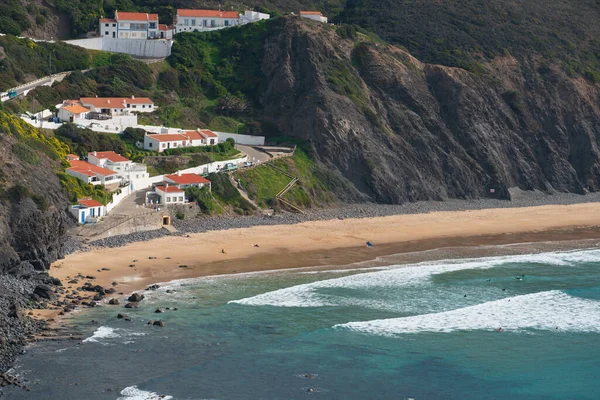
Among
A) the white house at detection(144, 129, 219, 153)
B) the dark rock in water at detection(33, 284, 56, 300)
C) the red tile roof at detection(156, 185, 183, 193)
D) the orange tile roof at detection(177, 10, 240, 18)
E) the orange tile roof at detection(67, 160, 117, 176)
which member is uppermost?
the orange tile roof at detection(177, 10, 240, 18)

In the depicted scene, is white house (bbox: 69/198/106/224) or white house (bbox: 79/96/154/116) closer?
white house (bbox: 69/198/106/224)

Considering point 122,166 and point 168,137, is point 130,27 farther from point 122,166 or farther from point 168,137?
point 122,166

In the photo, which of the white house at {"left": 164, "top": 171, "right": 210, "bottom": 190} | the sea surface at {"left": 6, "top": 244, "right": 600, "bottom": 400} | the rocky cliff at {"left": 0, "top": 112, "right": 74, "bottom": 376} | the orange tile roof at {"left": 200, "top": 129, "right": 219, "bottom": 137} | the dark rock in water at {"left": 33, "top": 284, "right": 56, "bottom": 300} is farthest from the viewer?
the orange tile roof at {"left": 200, "top": 129, "right": 219, "bottom": 137}

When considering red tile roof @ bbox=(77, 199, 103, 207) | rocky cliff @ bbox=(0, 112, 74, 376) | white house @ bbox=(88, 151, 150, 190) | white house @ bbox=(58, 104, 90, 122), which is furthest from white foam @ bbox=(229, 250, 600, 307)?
white house @ bbox=(58, 104, 90, 122)

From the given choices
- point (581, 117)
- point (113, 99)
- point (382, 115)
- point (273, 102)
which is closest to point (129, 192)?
point (113, 99)

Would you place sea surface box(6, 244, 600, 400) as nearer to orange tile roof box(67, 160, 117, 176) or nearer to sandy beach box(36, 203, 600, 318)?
sandy beach box(36, 203, 600, 318)

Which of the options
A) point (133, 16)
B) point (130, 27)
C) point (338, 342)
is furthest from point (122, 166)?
point (133, 16)
